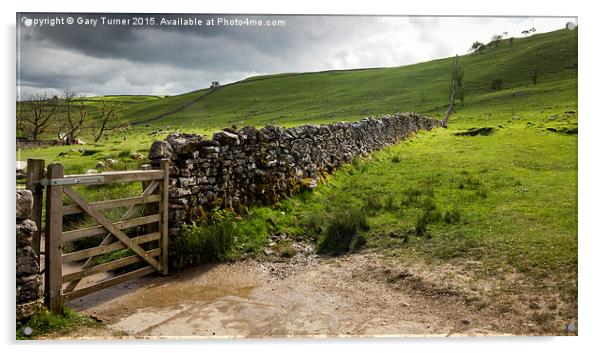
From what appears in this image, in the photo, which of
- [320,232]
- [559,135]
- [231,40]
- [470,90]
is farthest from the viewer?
[470,90]

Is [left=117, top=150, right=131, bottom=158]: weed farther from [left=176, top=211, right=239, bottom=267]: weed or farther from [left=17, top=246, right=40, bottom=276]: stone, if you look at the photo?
[left=17, top=246, right=40, bottom=276]: stone

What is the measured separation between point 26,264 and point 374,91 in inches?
601

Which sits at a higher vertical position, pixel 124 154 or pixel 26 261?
pixel 124 154

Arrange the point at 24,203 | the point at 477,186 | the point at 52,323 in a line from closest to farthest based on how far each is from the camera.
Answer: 1. the point at 24,203
2. the point at 52,323
3. the point at 477,186

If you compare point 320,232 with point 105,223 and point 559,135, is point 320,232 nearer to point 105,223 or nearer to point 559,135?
point 105,223

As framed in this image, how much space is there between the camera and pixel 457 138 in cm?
1842

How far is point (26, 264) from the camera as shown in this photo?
16.0 feet

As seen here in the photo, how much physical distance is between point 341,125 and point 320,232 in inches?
216

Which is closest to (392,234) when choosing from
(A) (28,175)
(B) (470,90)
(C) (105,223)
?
(C) (105,223)

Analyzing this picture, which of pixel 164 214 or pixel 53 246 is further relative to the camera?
pixel 164 214

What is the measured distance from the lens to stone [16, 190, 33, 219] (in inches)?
188

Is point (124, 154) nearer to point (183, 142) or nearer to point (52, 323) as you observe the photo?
point (183, 142)

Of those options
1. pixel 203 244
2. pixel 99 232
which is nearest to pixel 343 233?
pixel 203 244

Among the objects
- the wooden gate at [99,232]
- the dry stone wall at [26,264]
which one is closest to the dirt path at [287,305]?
the wooden gate at [99,232]
